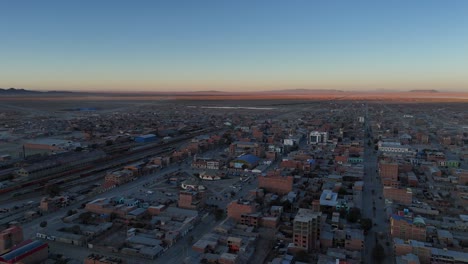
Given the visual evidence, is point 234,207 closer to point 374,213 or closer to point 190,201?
point 190,201

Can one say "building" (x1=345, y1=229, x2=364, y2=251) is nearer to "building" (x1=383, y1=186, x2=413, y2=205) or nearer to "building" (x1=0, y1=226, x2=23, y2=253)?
"building" (x1=383, y1=186, x2=413, y2=205)

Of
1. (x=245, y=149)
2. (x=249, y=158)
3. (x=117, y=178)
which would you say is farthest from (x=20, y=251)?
(x=245, y=149)

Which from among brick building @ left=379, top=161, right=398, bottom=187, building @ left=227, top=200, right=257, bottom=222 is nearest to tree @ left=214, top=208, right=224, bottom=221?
building @ left=227, top=200, right=257, bottom=222

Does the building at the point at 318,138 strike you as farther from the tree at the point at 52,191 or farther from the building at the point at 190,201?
the tree at the point at 52,191

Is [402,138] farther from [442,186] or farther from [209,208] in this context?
[209,208]

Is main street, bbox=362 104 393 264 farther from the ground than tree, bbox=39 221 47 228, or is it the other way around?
tree, bbox=39 221 47 228

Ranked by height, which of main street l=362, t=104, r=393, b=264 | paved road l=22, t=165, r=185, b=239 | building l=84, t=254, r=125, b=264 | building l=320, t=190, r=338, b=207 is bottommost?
main street l=362, t=104, r=393, b=264

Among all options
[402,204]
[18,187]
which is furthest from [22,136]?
[402,204]

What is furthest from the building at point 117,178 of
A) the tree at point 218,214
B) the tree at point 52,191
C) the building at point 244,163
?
the tree at point 218,214
